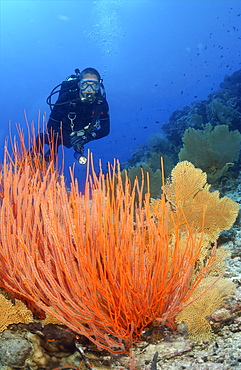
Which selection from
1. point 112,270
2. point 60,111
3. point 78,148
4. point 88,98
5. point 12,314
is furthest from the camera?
point 60,111

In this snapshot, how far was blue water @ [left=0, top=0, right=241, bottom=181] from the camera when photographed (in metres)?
84.9

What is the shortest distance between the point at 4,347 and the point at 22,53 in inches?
4545

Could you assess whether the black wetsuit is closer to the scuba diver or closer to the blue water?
the scuba diver

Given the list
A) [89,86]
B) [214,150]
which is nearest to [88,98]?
[89,86]

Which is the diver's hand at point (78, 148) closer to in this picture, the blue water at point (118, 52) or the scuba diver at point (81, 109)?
the scuba diver at point (81, 109)

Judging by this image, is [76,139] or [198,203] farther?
[76,139]

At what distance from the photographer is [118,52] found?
4171 inches

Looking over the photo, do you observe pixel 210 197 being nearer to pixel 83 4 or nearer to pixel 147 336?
pixel 147 336

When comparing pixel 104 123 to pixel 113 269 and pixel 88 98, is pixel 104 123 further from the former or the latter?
pixel 113 269

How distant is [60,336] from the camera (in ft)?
5.39

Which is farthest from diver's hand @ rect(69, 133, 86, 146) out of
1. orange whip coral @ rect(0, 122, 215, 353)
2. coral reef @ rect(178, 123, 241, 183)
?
orange whip coral @ rect(0, 122, 215, 353)

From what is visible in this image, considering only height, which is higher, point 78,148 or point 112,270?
point 78,148

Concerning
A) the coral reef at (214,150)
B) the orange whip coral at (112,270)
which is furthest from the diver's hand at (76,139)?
the orange whip coral at (112,270)

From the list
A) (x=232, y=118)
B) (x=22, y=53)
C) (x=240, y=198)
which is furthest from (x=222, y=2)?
(x=240, y=198)
